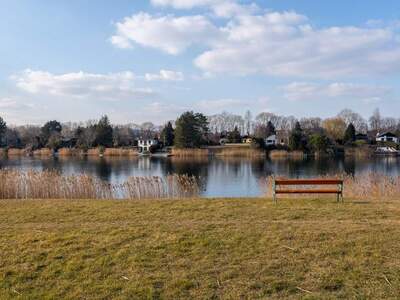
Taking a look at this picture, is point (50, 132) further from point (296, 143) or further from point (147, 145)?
point (296, 143)

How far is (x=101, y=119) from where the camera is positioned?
74375 millimetres

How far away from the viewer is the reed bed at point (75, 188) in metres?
14.3

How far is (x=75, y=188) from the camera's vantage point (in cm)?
1463

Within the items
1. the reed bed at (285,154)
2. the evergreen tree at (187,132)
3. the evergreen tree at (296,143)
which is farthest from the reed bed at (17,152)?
the evergreen tree at (296,143)

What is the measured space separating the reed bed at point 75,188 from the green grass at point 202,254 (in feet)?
19.2

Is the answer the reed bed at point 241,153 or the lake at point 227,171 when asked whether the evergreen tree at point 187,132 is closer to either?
the reed bed at point 241,153

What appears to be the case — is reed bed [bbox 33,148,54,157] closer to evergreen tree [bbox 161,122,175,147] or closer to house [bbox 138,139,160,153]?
house [bbox 138,139,160,153]

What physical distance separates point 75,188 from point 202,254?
10.4m

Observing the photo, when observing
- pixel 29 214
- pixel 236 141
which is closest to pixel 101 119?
pixel 236 141

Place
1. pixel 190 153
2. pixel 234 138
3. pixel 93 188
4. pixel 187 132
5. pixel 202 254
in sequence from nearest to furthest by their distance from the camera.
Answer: pixel 202 254 < pixel 93 188 < pixel 190 153 < pixel 187 132 < pixel 234 138

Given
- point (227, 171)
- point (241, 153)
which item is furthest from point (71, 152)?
point (227, 171)

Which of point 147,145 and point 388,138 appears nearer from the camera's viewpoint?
point 147,145

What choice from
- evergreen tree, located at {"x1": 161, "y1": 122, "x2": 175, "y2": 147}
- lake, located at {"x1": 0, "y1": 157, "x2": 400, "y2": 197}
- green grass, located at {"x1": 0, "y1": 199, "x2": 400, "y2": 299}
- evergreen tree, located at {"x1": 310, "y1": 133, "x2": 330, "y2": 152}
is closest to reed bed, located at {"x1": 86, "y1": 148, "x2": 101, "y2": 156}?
evergreen tree, located at {"x1": 161, "y1": 122, "x2": 175, "y2": 147}

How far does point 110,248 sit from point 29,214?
3796mm
